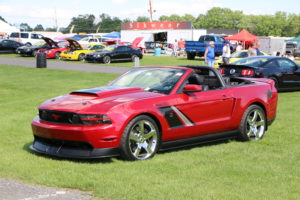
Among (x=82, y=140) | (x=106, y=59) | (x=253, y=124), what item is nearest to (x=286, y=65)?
(x=253, y=124)

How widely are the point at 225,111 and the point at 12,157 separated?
138 inches

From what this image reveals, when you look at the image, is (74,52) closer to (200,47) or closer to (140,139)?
(200,47)

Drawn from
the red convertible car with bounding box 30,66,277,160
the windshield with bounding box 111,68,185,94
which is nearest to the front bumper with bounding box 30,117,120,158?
the red convertible car with bounding box 30,66,277,160

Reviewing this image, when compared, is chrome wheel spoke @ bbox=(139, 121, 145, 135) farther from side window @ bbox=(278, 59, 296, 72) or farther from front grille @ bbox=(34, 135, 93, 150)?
side window @ bbox=(278, 59, 296, 72)

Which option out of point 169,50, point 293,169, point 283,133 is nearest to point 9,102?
point 283,133

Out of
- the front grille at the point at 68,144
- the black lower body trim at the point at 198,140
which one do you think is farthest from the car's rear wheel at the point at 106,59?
the front grille at the point at 68,144

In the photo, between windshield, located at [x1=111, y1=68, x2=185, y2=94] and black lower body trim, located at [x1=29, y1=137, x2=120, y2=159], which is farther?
windshield, located at [x1=111, y1=68, x2=185, y2=94]

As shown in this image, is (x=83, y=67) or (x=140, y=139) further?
(x=83, y=67)

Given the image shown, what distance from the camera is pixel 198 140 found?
7.62 metres

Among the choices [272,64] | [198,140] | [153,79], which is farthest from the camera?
[272,64]

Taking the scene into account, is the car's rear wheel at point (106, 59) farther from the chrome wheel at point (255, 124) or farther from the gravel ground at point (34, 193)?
the gravel ground at point (34, 193)

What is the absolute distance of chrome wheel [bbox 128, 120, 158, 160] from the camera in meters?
6.71

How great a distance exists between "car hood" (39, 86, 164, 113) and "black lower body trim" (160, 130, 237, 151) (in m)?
0.78

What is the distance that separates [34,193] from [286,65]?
14.0 meters
